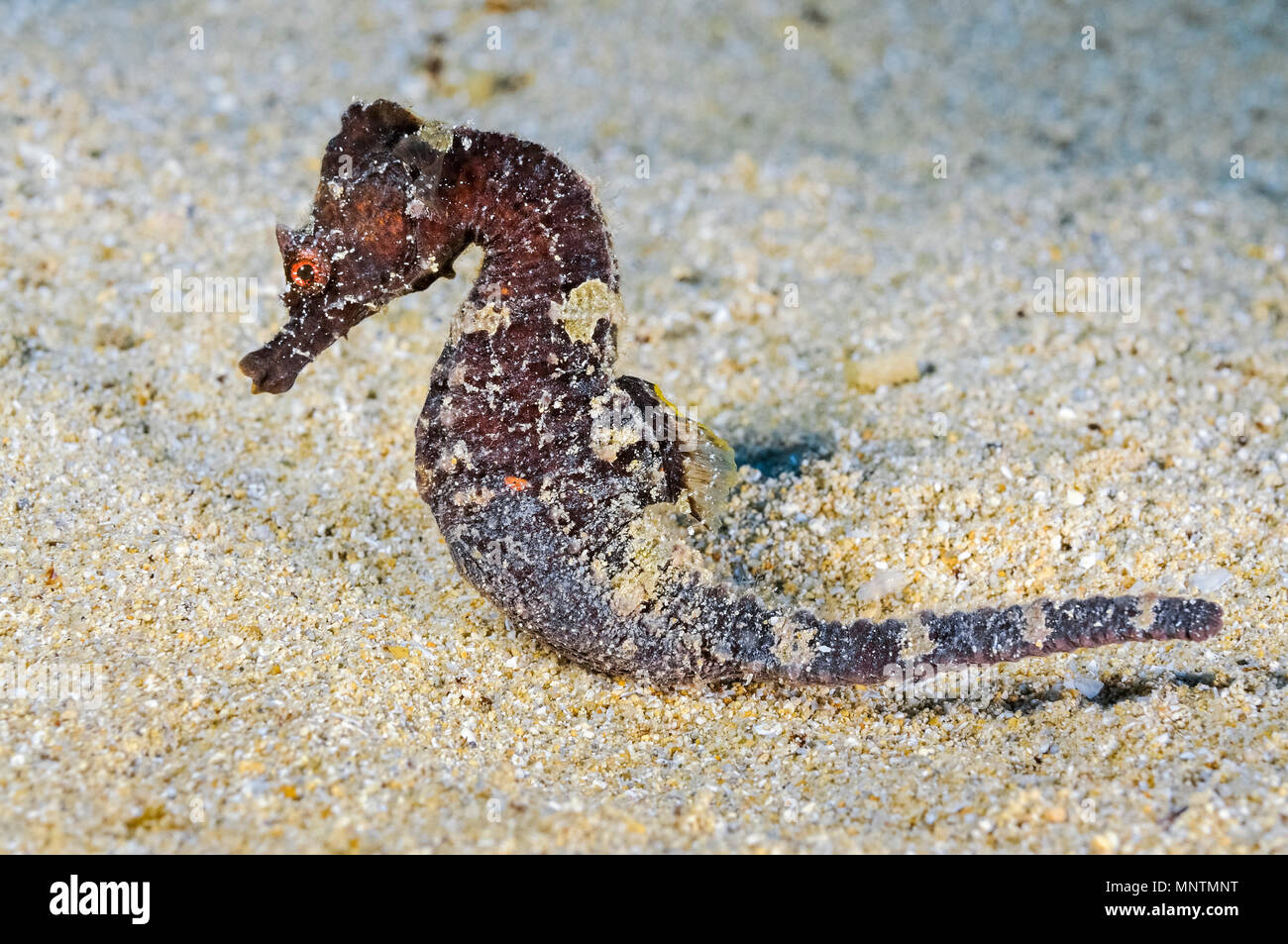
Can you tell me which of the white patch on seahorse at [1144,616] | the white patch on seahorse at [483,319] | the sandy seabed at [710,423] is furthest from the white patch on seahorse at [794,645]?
the white patch on seahorse at [483,319]

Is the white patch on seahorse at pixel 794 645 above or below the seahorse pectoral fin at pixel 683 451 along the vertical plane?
below

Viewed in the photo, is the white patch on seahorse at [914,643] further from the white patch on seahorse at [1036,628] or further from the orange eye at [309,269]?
the orange eye at [309,269]

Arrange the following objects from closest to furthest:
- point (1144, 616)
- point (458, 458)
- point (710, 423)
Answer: point (1144, 616) → point (458, 458) → point (710, 423)

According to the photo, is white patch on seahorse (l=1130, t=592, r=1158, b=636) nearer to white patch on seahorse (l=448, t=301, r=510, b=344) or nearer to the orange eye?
white patch on seahorse (l=448, t=301, r=510, b=344)

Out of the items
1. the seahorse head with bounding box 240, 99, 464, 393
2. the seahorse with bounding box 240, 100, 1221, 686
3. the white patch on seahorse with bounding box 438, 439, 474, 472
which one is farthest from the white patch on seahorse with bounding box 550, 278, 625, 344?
the white patch on seahorse with bounding box 438, 439, 474, 472

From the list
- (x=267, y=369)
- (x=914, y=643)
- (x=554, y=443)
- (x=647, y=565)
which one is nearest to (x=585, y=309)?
(x=554, y=443)

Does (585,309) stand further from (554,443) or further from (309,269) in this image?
(309,269)

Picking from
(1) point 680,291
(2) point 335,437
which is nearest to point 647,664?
(2) point 335,437
